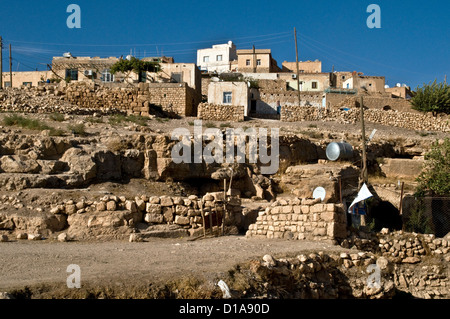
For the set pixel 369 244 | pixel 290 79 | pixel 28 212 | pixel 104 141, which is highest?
pixel 290 79

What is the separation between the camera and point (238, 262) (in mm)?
7512

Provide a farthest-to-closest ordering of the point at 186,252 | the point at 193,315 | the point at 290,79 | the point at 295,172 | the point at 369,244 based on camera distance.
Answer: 1. the point at 290,79
2. the point at 295,172
3. the point at 369,244
4. the point at 186,252
5. the point at 193,315

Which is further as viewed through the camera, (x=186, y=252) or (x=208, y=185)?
(x=208, y=185)

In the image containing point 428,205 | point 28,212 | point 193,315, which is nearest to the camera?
point 193,315

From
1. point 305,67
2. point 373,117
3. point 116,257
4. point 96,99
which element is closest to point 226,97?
point 96,99

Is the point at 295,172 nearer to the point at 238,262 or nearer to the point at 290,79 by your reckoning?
the point at 238,262

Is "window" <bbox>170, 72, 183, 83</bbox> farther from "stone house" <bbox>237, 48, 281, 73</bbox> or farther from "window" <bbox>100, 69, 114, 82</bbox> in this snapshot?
"stone house" <bbox>237, 48, 281, 73</bbox>

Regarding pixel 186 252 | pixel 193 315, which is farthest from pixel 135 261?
pixel 193 315

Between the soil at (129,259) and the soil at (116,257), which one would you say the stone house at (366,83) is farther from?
the soil at (129,259)

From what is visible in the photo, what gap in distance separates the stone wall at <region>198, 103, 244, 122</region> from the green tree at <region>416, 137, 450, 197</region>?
11.0m

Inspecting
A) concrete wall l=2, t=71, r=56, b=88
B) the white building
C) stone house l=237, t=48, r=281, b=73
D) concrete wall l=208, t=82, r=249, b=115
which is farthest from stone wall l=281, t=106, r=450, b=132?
the white building

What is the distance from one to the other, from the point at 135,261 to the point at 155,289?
5.33 ft

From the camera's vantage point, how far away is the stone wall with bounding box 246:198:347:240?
10211 millimetres

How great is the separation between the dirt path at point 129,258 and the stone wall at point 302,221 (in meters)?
0.42
